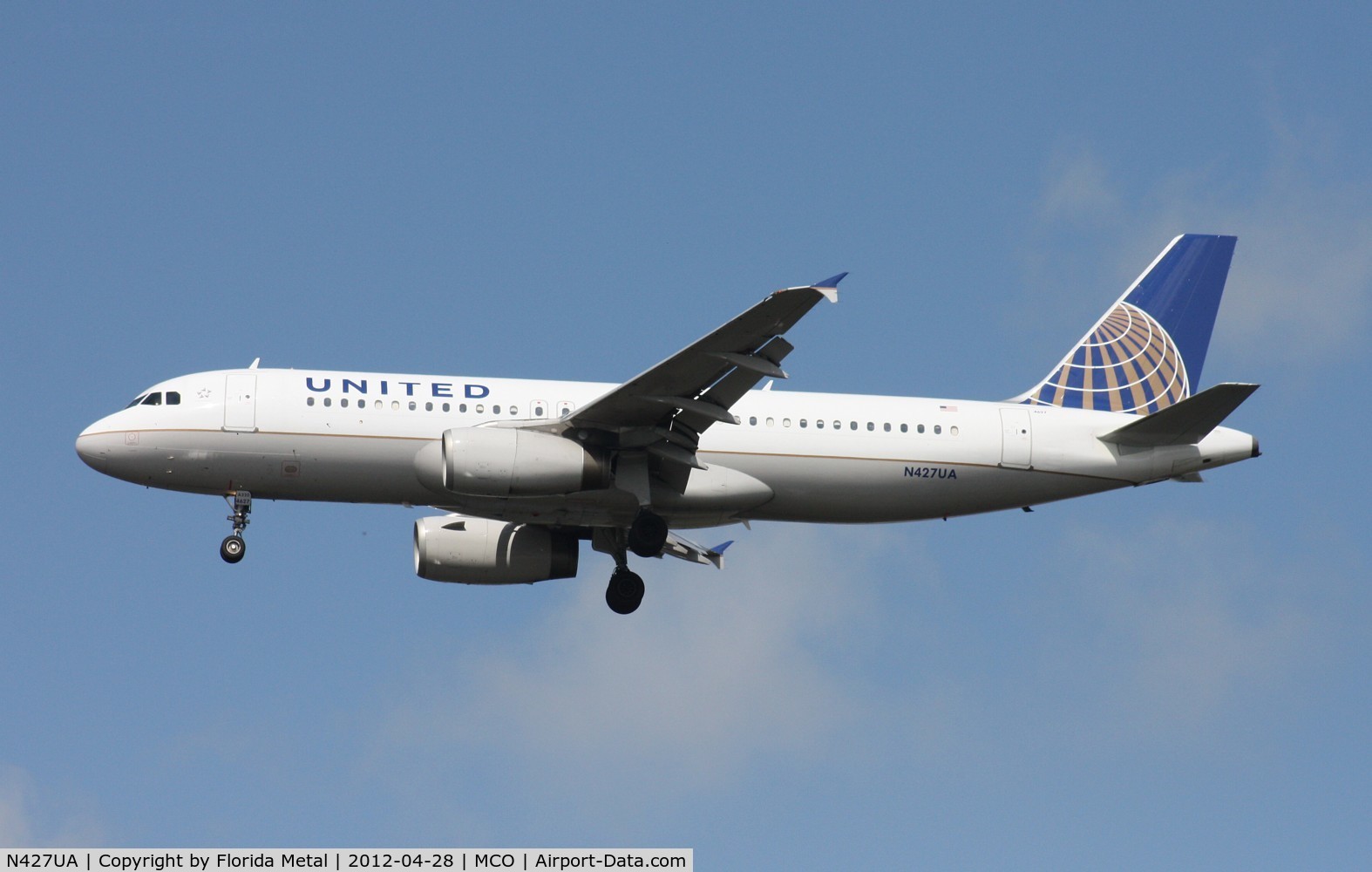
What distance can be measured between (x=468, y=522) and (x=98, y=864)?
12602 mm

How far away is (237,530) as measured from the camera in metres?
35.6

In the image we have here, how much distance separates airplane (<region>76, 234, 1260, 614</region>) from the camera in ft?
111

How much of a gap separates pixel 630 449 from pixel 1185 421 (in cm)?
1049

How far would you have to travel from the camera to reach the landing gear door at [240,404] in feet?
114

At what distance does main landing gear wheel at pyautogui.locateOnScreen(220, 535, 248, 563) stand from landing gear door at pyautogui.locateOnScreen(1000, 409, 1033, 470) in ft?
47.4

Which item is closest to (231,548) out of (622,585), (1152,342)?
(622,585)

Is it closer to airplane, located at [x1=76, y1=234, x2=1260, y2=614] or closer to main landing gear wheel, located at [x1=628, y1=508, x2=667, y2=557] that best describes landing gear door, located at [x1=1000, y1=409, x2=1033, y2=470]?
airplane, located at [x1=76, y1=234, x2=1260, y2=614]

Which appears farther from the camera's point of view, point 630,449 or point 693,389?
point 630,449

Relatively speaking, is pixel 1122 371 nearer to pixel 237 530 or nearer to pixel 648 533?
pixel 648 533

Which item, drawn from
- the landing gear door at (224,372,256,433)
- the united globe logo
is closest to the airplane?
the landing gear door at (224,372,256,433)

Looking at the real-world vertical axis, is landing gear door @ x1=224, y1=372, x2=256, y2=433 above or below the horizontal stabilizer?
above

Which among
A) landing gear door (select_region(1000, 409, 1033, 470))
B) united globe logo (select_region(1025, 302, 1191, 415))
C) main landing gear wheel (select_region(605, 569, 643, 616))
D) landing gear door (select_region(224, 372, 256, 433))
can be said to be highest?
united globe logo (select_region(1025, 302, 1191, 415))

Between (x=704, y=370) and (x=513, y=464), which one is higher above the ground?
(x=704, y=370)

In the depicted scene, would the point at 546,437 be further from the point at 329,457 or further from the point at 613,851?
the point at 613,851
